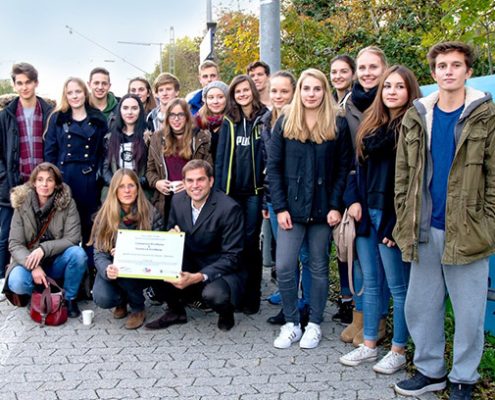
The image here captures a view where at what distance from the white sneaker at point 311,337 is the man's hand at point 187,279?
102 centimetres

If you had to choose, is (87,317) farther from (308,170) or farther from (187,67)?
(187,67)

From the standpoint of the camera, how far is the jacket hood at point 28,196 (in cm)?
571

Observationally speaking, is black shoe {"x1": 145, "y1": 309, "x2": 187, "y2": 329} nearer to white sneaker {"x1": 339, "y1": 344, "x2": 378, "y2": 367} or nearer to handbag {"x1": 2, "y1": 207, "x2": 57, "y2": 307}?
handbag {"x1": 2, "y1": 207, "x2": 57, "y2": 307}

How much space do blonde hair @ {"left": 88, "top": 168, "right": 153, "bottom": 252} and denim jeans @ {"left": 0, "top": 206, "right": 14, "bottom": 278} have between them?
4.35ft

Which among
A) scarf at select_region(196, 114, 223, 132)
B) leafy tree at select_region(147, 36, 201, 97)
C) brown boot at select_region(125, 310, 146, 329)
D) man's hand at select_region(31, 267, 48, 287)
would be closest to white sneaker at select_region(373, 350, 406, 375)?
brown boot at select_region(125, 310, 146, 329)

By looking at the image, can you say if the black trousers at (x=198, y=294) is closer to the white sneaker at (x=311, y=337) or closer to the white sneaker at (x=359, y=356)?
the white sneaker at (x=311, y=337)

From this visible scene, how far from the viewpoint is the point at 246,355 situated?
4746 mm

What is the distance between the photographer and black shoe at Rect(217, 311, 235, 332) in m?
5.33

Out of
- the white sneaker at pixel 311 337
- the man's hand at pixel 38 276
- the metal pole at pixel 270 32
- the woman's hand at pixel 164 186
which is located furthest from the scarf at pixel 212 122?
the white sneaker at pixel 311 337

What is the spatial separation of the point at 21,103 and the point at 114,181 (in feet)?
5.55

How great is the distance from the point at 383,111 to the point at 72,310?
3486mm

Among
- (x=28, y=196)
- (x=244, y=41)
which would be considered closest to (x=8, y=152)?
(x=28, y=196)

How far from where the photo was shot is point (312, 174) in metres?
4.62

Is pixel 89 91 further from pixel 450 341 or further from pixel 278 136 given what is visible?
pixel 450 341
